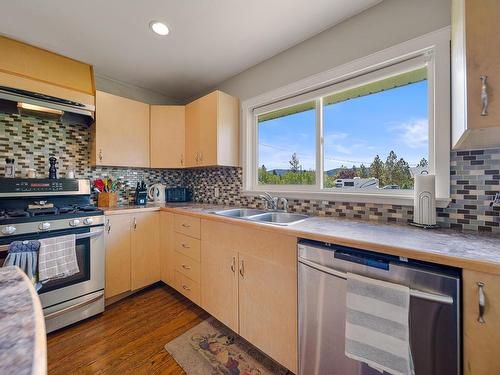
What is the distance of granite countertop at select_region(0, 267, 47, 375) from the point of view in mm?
335

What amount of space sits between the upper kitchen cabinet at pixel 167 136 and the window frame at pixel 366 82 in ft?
2.66

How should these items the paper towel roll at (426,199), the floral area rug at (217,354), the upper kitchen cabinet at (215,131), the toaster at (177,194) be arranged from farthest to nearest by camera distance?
1. the toaster at (177,194)
2. the upper kitchen cabinet at (215,131)
3. the floral area rug at (217,354)
4. the paper towel roll at (426,199)

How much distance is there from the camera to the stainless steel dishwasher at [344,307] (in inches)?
31.8

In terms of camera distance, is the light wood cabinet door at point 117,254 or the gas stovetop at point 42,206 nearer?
the gas stovetop at point 42,206

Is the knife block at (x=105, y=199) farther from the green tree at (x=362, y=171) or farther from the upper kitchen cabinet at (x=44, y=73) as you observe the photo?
the green tree at (x=362, y=171)

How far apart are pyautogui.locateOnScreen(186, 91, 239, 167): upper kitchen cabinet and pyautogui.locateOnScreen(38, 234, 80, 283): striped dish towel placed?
1335 millimetres

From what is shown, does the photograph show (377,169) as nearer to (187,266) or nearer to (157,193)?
(187,266)

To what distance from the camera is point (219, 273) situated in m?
1.71

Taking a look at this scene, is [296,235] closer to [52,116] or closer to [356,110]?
[356,110]

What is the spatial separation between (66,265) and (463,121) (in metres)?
2.50

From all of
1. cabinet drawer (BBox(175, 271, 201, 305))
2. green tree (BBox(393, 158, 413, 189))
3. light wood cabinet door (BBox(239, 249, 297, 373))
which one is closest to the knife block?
cabinet drawer (BBox(175, 271, 201, 305))

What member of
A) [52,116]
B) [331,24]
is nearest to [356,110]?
[331,24]

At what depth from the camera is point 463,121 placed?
93 centimetres

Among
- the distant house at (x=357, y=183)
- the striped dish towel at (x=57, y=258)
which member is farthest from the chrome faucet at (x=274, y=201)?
the striped dish towel at (x=57, y=258)
